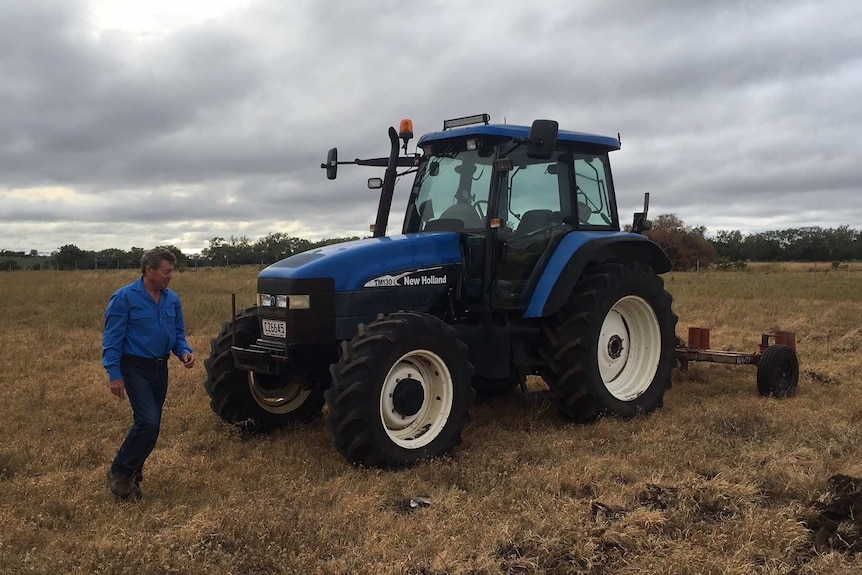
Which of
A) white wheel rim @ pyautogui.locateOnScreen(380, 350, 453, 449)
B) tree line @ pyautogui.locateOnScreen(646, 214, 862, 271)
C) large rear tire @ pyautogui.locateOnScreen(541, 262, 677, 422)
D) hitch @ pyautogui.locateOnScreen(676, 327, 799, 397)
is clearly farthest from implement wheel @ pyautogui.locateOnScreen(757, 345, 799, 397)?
tree line @ pyautogui.locateOnScreen(646, 214, 862, 271)

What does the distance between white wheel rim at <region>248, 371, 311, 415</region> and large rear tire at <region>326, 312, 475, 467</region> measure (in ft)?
4.21

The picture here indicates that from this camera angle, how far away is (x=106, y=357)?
412cm

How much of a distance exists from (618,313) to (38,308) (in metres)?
13.2

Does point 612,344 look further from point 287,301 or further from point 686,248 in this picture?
point 686,248

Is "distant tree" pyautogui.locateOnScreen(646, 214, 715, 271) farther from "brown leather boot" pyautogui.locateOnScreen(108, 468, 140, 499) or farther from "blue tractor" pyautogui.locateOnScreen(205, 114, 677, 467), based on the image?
"brown leather boot" pyautogui.locateOnScreen(108, 468, 140, 499)

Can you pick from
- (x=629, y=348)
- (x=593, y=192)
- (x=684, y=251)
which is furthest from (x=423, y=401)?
(x=684, y=251)

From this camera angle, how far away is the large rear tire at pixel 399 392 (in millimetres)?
4500

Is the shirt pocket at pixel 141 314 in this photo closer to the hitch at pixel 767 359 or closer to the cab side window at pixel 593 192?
the cab side window at pixel 593 192

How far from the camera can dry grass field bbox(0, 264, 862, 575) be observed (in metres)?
3.41

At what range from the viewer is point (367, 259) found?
17.0 ft

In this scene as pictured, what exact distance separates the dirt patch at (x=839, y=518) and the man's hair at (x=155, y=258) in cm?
397

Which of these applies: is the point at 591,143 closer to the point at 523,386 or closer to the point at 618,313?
the point at 618,313

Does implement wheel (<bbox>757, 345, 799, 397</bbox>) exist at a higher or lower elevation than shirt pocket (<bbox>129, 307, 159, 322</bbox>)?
lower

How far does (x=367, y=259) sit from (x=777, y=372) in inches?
173
